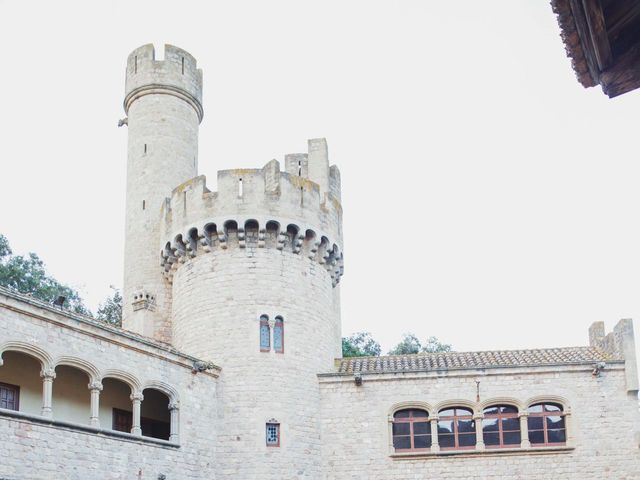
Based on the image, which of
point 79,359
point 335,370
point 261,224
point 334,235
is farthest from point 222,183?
point 79,359

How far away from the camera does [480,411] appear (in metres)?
28.6

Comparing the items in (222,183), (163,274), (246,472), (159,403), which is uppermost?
(222,183)

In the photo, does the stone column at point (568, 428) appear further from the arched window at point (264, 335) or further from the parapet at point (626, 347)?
the arched window at point (264, 335)

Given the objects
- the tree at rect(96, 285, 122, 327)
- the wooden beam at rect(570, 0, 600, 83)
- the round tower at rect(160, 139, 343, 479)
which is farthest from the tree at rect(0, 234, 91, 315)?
the wooden beam at rect(570, 0, 600, 83)

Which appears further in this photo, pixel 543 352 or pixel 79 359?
pixel 543 352

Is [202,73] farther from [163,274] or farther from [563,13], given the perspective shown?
[563,13]

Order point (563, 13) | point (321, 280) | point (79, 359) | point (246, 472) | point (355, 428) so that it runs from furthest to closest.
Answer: point (321, 280), point (355, 428), point (246, 472), point (79, 359), point (563, 13)

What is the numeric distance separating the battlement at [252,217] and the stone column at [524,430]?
8025 millimetres

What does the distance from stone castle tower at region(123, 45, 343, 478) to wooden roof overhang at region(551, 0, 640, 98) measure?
2274 cm

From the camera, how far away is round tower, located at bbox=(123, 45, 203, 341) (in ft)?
106

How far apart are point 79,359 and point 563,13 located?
19589mm

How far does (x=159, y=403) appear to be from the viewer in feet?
93.2

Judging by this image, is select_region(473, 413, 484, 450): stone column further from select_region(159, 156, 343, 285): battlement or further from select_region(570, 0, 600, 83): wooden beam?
select_region(570, 0, 600, 83): wooden beam

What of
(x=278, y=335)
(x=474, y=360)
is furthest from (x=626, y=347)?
(x=278, y=335)
